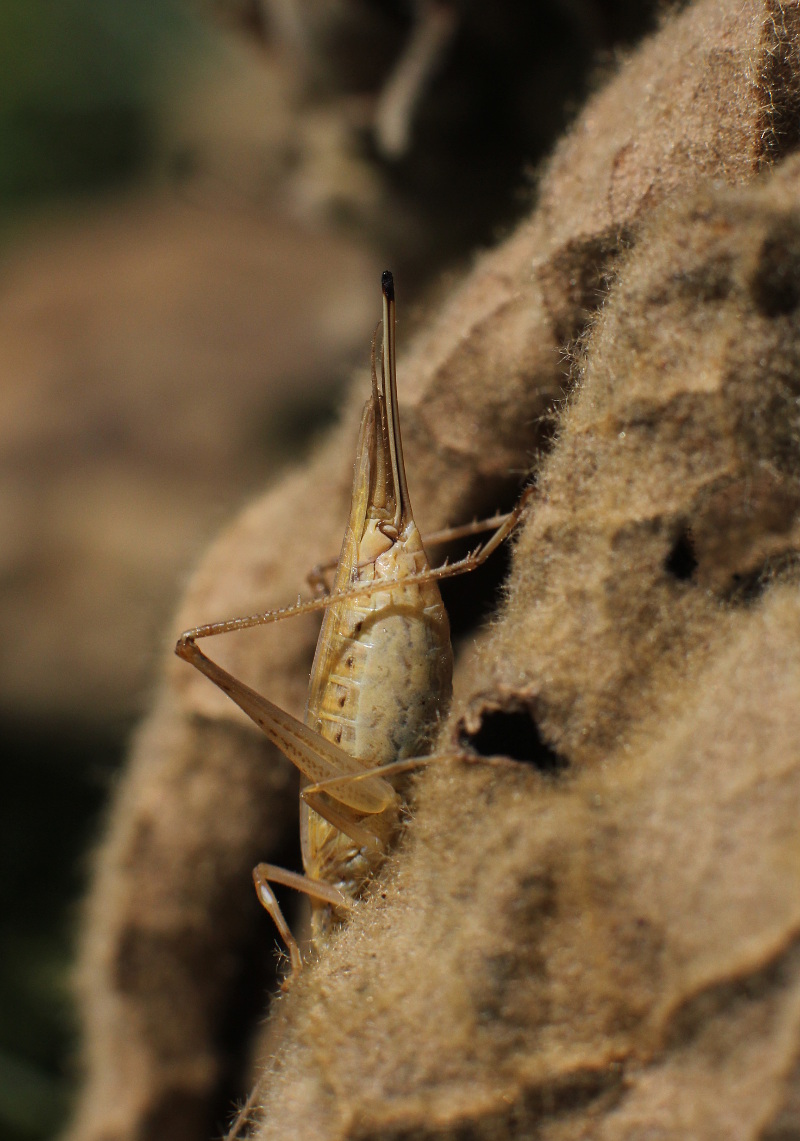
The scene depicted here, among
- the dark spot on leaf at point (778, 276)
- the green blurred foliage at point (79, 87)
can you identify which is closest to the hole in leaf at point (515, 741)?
the dark spot on leaf at point (778, 276)

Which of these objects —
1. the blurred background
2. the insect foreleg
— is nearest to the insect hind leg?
the insect foreleg

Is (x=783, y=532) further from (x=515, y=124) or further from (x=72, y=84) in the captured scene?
(x=72, y=84)

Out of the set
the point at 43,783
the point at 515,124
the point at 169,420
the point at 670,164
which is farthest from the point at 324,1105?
the point at 169,420

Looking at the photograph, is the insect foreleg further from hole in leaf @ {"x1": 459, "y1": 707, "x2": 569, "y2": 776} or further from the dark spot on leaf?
the dark spot on leaf

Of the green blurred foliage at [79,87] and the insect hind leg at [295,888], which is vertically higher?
the green blurred foliage at [79,87]

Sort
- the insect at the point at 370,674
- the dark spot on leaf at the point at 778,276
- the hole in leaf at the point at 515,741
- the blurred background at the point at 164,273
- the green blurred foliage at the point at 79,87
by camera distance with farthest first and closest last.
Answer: the green blurred foliage at the point at 79,87
the blurred background at the point at 164,273
the insect at the point at 370,674
the hole in leaf at the point at 515,741
the dark spot on leaf at the point at 778,276

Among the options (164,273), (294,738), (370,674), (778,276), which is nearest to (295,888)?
(294,738)

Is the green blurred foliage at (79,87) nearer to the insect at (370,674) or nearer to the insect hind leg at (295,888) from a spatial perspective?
the insect at (370,674)
